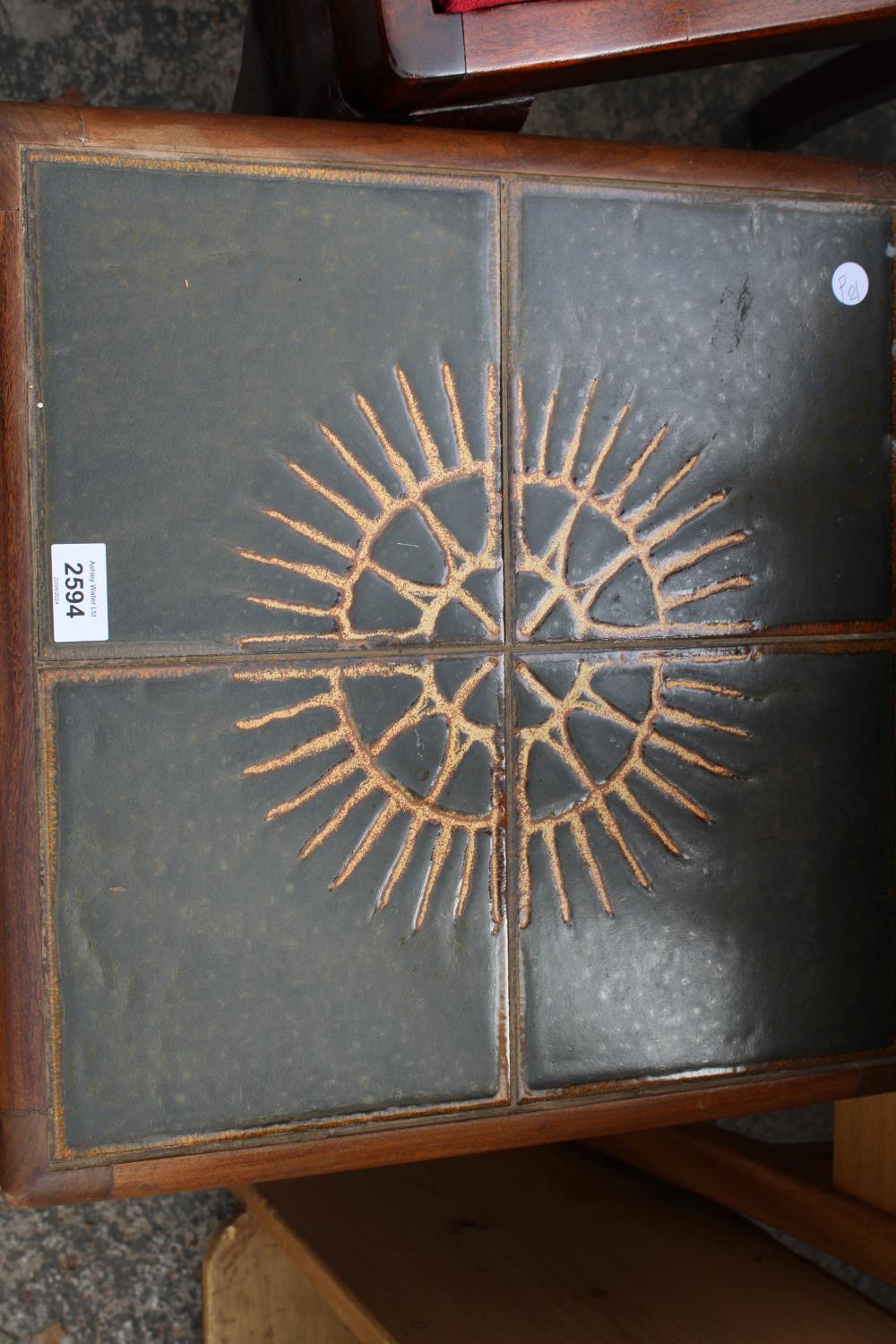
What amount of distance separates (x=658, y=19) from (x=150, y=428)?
60 centimetres

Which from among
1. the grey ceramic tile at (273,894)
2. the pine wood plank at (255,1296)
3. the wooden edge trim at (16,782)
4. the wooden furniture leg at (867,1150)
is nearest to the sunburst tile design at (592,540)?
the grey ceramic tile at (273,894)

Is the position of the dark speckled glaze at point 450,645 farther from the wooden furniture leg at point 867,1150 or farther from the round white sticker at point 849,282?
the wooden furniture leg at point 867,1150

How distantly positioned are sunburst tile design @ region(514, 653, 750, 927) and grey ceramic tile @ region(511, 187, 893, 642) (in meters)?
0.04

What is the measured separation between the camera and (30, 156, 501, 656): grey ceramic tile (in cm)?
107

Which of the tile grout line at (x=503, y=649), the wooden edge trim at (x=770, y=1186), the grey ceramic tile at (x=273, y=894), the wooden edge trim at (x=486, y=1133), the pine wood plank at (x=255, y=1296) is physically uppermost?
the tile grout line at (x=503, y=649)

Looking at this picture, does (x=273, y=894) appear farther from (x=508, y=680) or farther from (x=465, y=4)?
(x=465, y=4)

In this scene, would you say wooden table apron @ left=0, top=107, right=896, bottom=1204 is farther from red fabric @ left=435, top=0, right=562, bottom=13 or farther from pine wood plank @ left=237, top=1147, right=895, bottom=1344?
pine wood plank @ left=237, top=1147, right=895, bottom=1344

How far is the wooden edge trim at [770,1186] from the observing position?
1376 millimetres

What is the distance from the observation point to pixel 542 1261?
151 cm

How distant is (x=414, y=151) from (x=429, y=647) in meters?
0.47

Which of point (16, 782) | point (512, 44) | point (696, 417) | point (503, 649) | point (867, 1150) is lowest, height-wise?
point (867, 1150)

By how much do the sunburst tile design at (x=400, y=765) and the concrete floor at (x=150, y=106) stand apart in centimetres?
95

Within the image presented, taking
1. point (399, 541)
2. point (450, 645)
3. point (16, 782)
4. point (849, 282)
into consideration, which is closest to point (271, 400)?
point (399, 541)

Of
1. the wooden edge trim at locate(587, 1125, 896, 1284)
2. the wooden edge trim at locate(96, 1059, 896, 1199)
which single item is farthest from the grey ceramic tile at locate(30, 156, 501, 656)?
the wooden edge trim at locate(587, 1125, 896, 1284)
